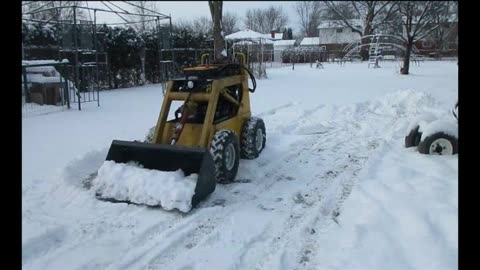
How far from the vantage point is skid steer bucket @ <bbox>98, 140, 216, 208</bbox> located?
14.2 ft

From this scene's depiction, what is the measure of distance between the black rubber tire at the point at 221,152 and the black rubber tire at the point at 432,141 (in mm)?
2769

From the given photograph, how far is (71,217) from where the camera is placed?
404 centimetres

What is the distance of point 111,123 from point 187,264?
609 cm

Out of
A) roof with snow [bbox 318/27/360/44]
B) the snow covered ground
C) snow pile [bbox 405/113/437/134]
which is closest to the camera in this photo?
the snow covered ground

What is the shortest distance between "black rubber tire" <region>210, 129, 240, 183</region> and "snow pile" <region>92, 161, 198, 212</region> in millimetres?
483

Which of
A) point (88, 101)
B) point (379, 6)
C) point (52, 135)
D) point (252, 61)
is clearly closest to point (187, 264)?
point (52, 135)

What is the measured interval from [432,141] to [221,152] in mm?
3083

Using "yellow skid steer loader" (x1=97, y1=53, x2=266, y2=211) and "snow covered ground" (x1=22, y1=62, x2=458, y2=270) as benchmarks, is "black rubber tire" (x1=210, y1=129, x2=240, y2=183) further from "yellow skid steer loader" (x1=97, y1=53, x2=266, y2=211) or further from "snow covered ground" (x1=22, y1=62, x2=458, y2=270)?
"snow covered ground" (x1=22, y1=62, x2=458, y2=270)

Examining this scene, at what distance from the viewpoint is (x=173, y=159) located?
4582 millimetres

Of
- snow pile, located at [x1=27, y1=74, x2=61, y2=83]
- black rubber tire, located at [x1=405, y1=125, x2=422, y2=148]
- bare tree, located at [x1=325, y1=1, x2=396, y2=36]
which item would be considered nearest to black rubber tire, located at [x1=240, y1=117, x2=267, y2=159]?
black rubber tire, located at [x1=405, y1=125, x2=422, y2=148]

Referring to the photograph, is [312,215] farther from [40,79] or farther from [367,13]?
[367,13]

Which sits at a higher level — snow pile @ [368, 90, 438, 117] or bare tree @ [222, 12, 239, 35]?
bare tree @ [222, 12, 239, 35]
